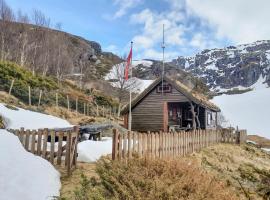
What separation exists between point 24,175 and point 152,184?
164 inches

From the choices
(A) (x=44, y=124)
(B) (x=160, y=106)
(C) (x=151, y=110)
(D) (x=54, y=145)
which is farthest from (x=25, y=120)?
(D) (x=54, y=145)

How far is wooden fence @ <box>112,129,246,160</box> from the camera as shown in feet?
39.1

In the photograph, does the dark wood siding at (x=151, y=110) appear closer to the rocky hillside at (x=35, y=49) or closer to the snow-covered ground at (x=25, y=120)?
the snow-covered ground at (x=25, y=120)

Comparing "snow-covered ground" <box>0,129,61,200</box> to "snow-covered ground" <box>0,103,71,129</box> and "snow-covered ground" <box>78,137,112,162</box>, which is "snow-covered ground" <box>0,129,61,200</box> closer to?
"snow-covered ground" <box>78,137,112,162</box>

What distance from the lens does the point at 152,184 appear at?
678 cm

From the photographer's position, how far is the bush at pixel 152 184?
21.6 feet

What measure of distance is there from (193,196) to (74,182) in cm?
442

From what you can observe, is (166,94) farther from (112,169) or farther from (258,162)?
(112,169)

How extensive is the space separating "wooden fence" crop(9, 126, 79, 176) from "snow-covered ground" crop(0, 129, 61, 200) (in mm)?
329

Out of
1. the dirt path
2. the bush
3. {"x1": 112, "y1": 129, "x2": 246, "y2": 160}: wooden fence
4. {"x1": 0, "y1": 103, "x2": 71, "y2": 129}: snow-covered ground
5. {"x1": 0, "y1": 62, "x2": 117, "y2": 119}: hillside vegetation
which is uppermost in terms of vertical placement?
{"x1": 0, "y1": 62, "x2": 117, "y2": 119}: hillside vegetation

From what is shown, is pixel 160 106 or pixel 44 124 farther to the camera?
pixel 160 106

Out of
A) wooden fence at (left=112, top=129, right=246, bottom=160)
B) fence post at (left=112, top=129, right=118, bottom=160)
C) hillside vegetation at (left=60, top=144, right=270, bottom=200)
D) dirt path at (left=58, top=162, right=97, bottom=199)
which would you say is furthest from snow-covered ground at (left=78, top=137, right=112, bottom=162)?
hillside vegetation at (left=60, top=144, right=270, bottom=200)

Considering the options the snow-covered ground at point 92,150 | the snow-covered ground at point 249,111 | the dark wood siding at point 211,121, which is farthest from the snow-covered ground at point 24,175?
the snow-covered ground at point 249,111

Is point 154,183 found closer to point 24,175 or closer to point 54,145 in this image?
point 24,175
